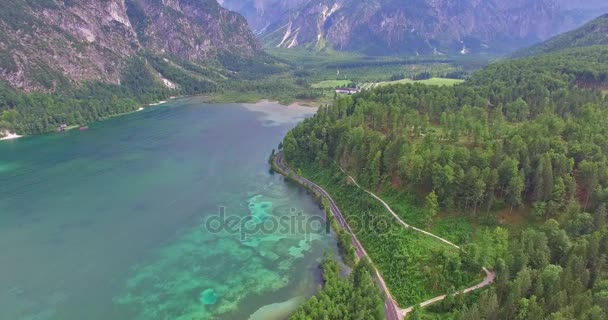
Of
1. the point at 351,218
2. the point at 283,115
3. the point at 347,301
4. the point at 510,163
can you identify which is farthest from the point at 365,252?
the point at 283,115

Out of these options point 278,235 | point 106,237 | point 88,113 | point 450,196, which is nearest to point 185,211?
point 106,237

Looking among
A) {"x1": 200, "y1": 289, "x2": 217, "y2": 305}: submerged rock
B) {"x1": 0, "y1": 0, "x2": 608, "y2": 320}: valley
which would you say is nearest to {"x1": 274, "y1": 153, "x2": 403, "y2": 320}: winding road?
{"x1": 0, "y1": 0, "x2": 608, "y2": 320}: valley

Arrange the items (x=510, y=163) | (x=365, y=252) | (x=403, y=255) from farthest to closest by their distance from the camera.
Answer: (x=365, y=252)
(x=510, y=163)
(x=403, y=255)

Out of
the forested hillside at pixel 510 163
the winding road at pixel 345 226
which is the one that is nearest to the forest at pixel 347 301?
the winding road at pixel 345 226

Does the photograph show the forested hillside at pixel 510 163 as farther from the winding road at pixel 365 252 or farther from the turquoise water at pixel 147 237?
the turquoise water at pixel 147 237

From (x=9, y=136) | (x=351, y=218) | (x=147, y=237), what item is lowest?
(x=147, y=237)

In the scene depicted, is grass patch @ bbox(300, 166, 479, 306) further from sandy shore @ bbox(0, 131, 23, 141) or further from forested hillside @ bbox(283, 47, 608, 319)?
sandy shore @ bbox(0, 131, 23, 141)

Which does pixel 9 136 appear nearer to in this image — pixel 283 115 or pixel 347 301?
pixel 283 115

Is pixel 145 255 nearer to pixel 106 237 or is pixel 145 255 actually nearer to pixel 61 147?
pixel 106 237
